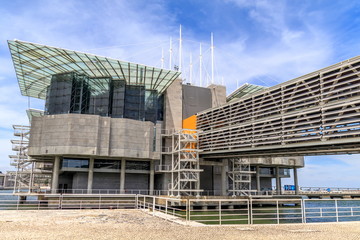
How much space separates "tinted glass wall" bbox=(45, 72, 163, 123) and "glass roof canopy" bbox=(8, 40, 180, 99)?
43.9 inches

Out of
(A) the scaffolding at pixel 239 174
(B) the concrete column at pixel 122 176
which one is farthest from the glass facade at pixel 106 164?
(A) the scaffolding at pixel 239 174

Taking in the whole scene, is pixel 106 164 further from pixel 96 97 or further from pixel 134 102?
pixel 134 102

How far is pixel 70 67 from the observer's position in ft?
145

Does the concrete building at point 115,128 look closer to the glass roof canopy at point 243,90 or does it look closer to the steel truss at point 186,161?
the steel truss at point 186,161

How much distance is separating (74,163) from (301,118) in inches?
1303

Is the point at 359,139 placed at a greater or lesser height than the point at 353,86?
lesser

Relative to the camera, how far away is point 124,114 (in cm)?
4678

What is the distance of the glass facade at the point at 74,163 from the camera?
4491 centimetres

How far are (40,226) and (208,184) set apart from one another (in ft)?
138

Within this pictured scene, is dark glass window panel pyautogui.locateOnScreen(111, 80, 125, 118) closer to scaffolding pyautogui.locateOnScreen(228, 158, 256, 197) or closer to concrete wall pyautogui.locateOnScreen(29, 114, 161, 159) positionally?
concrete wall pyautogui.locateOnScreen(29, 114, 161, 159)

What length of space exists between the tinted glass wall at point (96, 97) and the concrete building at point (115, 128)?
14 cm

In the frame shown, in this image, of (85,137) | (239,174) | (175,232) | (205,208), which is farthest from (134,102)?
(175,232)

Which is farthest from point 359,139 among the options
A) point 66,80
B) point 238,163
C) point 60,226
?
point 66,80

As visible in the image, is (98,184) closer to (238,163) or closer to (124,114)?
(124,114)
